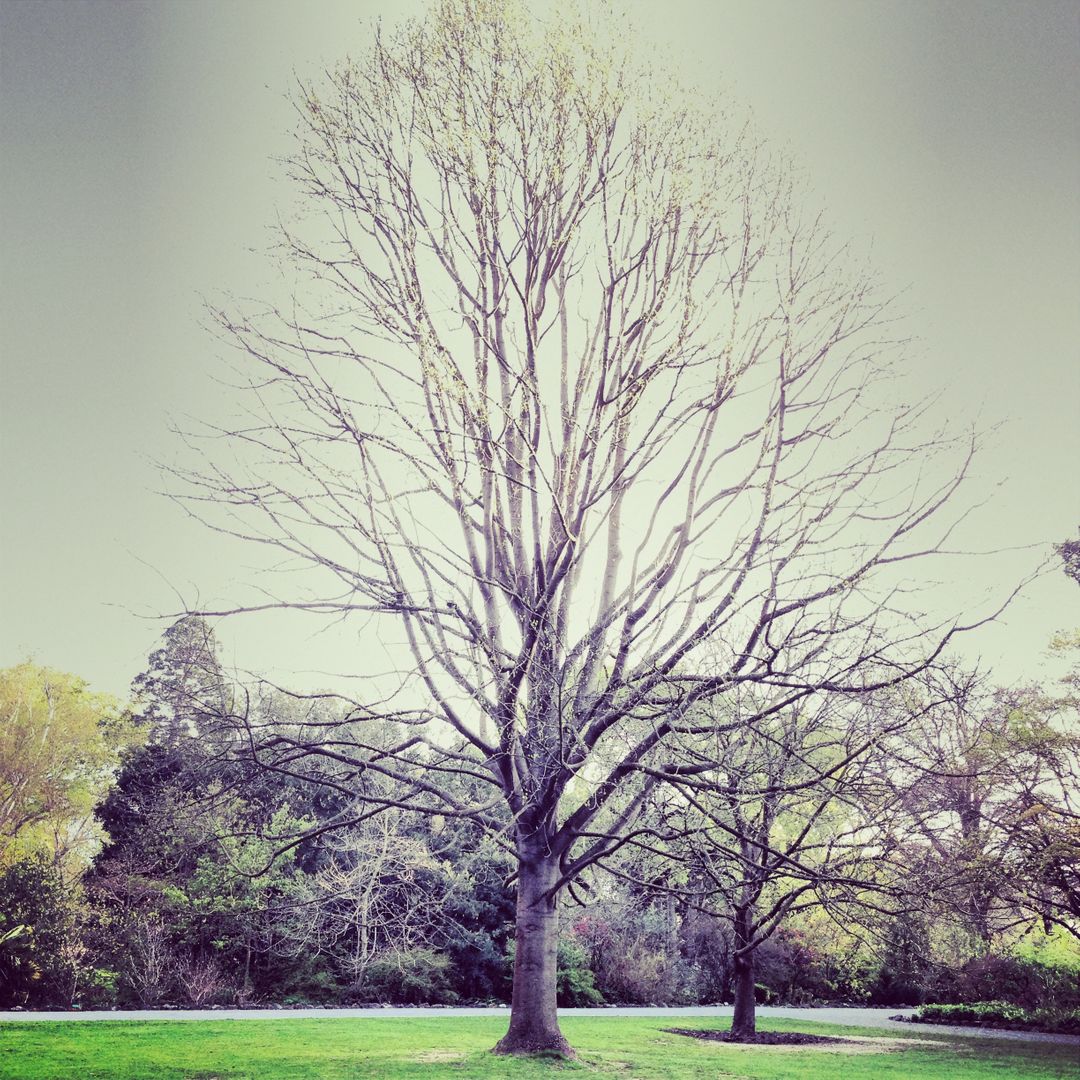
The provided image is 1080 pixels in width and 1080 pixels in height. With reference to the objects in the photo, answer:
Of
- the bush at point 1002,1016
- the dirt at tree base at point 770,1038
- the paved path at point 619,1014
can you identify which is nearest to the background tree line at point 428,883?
the bush at point 1002,1016

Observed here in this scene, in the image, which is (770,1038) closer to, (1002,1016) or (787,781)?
(1002,1016)

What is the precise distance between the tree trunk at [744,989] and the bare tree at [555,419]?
529 cm

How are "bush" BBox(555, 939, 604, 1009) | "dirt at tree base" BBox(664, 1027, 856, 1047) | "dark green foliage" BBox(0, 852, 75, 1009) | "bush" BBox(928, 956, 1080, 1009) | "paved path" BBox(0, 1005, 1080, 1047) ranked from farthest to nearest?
"bush" BBox(555, 939, 604, 1009)
"bush" BBox(928, 956, 1080, 1009)
"dark green foliage" BBox(0, 852, 75, 1009)
"paved path" BBox(0, 1005, 1080, 1047)
"dirt at tree base" BBox(664, 1027, 856, 1047)

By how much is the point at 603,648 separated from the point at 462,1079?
10.5 ft

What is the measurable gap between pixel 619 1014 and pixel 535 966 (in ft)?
30.4

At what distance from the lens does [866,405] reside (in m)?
7.14

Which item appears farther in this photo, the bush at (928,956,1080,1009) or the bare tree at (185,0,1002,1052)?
the bush at (928,956,1080,1009)

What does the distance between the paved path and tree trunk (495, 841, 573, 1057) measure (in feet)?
20.5

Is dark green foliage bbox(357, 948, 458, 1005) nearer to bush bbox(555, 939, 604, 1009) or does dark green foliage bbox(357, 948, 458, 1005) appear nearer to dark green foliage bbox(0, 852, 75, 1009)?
bush bbox(555, 939, 604, 1009)

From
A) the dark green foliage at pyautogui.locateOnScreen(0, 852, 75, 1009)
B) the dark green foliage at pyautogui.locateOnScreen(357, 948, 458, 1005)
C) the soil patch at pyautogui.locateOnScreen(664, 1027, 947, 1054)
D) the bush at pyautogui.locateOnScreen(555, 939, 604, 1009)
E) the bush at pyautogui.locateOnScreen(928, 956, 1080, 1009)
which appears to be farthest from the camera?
the bush at pyautogui.locateOnScreen(555, 939, 604, 1009)

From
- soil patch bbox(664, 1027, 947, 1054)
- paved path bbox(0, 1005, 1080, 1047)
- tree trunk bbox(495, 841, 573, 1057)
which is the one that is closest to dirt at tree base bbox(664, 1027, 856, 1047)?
soil patch bbox(664, 1027, 947, 1054)

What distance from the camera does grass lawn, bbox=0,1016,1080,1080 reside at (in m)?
6.09

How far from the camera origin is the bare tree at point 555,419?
610 cm

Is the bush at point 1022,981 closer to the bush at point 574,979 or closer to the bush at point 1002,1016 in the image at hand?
the bush at point 1002,1016
